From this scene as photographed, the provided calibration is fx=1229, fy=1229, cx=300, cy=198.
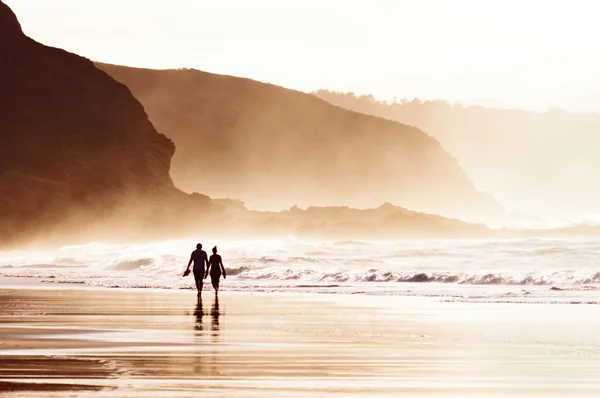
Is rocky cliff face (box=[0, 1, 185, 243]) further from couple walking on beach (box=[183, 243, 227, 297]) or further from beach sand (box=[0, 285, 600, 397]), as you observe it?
beach sand (box=[0, 285, 600, 397])

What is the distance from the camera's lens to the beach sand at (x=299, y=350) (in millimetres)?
11898

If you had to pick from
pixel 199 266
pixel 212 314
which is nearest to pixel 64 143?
pixel 199 266

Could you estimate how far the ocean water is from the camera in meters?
34.5

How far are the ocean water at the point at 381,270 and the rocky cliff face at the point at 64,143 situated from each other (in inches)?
1472

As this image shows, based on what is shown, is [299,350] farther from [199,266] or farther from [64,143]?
[64,143]

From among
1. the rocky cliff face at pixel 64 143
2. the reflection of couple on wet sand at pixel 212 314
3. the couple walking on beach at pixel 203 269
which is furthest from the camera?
the rocky cliff face at pixel 64 143

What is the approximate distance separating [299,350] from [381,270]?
2757 centimetres

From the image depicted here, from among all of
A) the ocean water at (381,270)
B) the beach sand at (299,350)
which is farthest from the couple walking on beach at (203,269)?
the beach sand at (299,350)

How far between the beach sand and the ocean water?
7.03 m

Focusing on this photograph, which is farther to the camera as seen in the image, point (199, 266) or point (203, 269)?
point (199, 266)

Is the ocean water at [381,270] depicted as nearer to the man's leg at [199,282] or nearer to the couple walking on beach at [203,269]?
the couple walking on beach at [203,269]

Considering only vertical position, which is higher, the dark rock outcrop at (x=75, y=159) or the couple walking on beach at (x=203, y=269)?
the dark rock outcrop at (x=75, y=159)

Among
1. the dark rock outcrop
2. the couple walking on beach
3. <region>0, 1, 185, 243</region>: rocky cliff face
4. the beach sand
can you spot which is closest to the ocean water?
the couple walking on beach

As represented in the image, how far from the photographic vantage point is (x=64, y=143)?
117 meters
